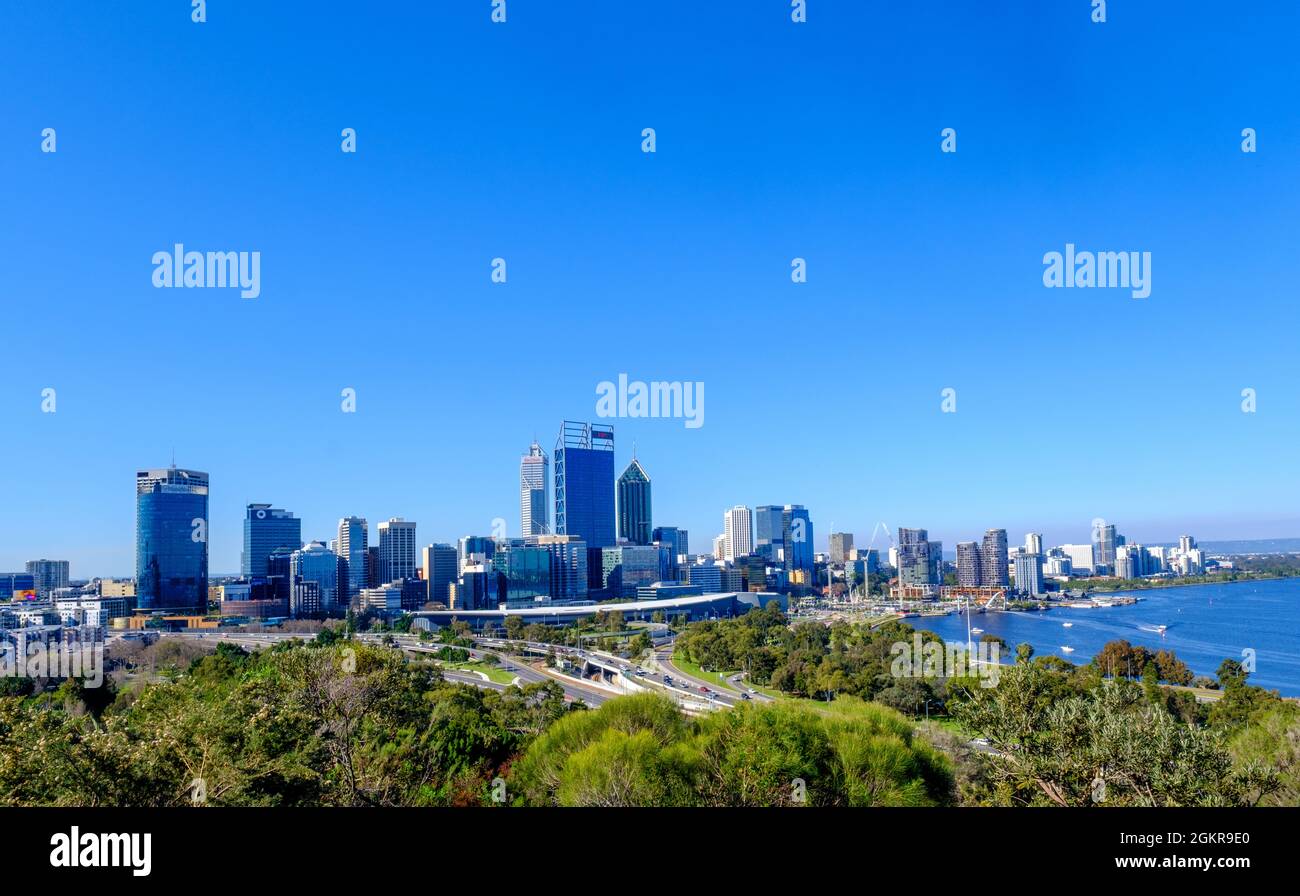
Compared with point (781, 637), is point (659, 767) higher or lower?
higher

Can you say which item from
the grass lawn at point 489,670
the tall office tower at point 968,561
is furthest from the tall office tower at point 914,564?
the grass lawn at point 489,670

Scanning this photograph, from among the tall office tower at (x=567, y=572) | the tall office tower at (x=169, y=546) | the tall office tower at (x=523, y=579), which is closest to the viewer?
the tall office tower at (x=169, y=546)

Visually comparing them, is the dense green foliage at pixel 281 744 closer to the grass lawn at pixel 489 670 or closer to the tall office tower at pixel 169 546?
the grass lawn at pixel 489 670

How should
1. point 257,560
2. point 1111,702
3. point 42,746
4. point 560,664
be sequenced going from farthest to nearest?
1. point 257,560
2. point 560,664
3. point 1111,702
4. point 42,746

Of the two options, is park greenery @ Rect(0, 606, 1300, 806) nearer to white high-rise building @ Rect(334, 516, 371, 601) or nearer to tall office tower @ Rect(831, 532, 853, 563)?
white high-rise building @ Rect(334, 516, 371, 601)

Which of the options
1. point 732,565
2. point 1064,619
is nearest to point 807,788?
point 1064,619
